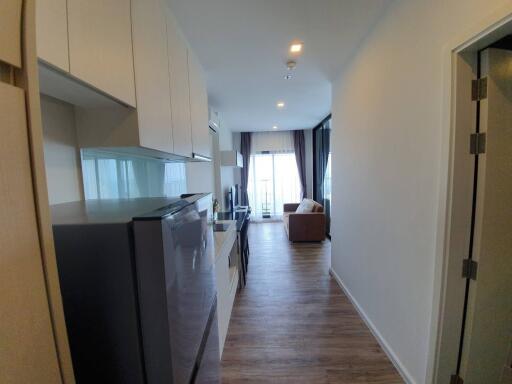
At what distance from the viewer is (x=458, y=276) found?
4.23ft

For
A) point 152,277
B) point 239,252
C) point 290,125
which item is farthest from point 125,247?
point 290,125

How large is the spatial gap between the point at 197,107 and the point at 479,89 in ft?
6.41

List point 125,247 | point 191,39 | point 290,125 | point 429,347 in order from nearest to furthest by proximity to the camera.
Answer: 1. point 125,247
2. point 429,347
3. point 191,39
4. point 290,125

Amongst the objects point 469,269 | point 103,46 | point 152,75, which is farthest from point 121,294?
point 469,269

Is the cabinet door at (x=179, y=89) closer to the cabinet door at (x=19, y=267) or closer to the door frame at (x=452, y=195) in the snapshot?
the cabinet door at (x=19, y=267)

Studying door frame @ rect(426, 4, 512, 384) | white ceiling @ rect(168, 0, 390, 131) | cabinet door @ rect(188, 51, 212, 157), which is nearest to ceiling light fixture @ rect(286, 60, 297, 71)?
white ceiling @ rect(168, 0, 390, 131)

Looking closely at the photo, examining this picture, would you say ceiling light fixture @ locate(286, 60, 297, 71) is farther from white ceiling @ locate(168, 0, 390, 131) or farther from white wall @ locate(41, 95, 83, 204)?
white wall @ locate(41, 95, 83, 204)

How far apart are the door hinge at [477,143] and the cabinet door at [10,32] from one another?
1667 mm

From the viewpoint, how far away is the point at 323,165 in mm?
5770

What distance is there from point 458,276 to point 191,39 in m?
2.46

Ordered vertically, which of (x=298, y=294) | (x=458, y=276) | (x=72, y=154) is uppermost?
(x=72, y=154)

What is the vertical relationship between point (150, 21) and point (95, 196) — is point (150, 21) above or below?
above

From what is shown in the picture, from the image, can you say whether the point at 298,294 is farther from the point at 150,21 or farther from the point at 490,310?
the point at 150,21

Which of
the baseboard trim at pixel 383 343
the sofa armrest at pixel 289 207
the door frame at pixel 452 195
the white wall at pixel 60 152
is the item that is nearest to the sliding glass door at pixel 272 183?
the sofa armrest at pixel 289 207
